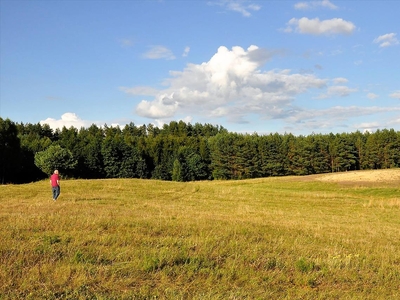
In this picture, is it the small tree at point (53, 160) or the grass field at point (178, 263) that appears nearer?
the grass field at point (178, 263)

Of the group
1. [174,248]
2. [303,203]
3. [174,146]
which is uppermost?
[174,146]

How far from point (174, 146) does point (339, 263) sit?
328 ft

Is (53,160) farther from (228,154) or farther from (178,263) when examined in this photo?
(178,263)

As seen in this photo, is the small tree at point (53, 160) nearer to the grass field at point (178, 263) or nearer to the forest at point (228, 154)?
the forest at point (228, 154)

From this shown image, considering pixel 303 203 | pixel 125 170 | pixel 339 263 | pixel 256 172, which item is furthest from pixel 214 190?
pixel 256 172

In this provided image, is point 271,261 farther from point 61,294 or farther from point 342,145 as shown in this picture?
point 342,145

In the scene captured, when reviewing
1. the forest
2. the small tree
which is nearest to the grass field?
the small tree

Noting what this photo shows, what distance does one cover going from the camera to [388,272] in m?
8.73

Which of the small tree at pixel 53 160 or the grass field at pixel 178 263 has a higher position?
the small tree at pixel 53 160

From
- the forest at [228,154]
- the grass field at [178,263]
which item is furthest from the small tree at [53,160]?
the grass field at [178,263]

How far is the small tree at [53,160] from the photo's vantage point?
77438 mm

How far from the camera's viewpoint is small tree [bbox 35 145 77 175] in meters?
77.4

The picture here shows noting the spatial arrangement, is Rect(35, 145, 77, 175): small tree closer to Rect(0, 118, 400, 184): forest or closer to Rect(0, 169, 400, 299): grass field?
Rect(0, 118, 400, 184): forest

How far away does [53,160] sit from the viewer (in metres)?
77.4
